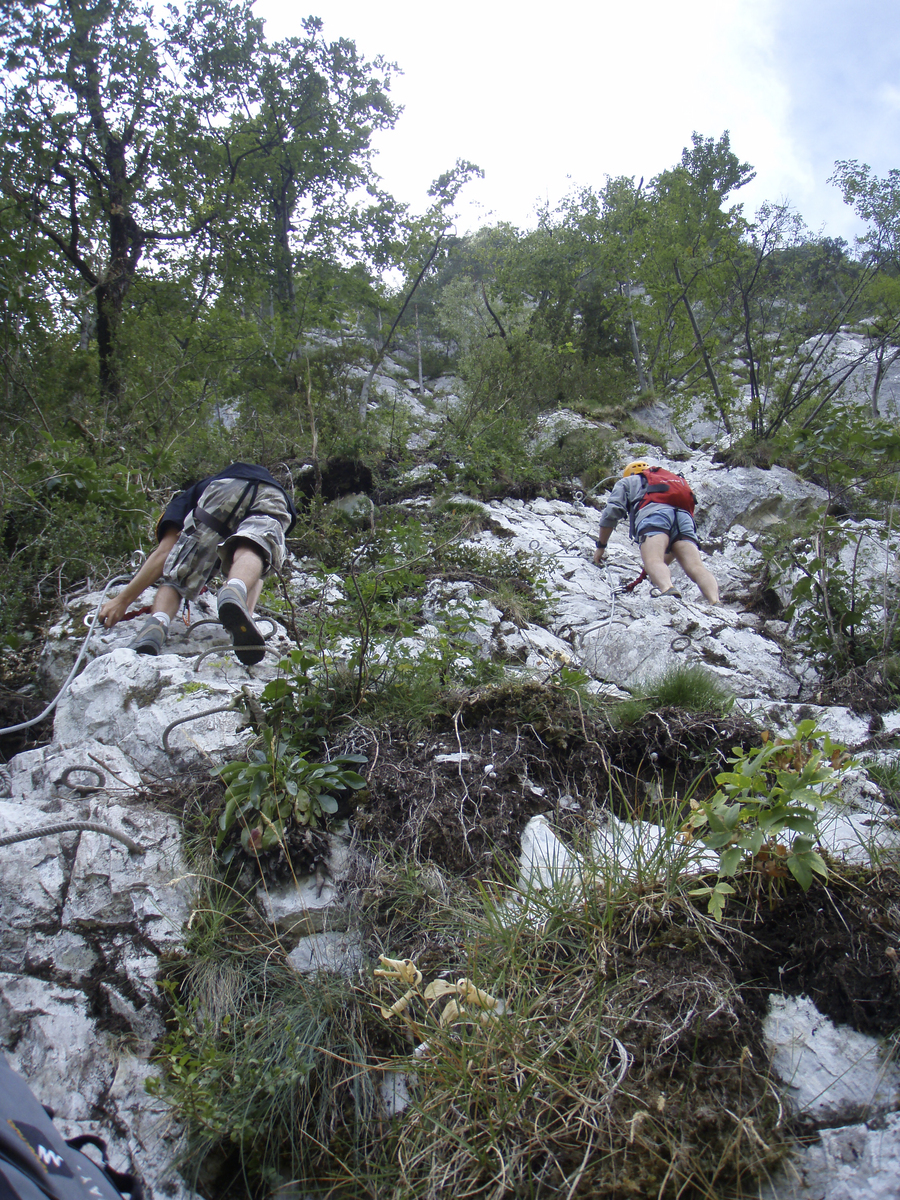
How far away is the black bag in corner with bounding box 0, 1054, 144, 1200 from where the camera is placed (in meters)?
1.20

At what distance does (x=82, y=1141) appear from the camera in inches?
62.6

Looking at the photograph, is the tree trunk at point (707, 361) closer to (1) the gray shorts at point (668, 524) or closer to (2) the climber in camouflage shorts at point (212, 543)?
(1) the gray shorts at point (668, 524)

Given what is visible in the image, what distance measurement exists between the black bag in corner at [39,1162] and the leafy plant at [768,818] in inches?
68.2

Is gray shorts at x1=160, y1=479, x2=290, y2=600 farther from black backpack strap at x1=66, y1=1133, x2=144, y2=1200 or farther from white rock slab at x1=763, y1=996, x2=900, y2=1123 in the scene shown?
white rock slab at x1=763, y1=996, x2=900, y2=1123

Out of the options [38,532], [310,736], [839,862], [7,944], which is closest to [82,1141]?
[7,944]

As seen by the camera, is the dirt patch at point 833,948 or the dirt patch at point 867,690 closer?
the dirt patch at point 833,948

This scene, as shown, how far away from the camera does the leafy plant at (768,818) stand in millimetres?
1804

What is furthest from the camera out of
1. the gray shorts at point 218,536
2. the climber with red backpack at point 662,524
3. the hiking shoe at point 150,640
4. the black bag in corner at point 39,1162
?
the climber with red backpack at point 662,524

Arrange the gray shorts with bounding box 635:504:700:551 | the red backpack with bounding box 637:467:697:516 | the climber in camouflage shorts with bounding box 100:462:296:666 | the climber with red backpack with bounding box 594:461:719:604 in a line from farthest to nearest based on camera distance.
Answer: the red backpack with bounding box 637:467:697:516 < the gray shorts with bounding box 635:504:700:551 < the climber with red backpack with bounding box 594:461:719:604 < the climber in camouflage shorts with bounding box 100:462:296:666

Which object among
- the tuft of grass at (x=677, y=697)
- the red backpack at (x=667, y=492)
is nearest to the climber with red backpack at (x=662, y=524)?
the red backpack at (x=667, y=492)

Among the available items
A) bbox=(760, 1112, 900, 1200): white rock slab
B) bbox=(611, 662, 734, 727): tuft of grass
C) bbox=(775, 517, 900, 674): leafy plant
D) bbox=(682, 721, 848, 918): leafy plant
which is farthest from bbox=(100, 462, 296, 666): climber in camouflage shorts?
bbox=(775, 517, 900, 674): leafy plant

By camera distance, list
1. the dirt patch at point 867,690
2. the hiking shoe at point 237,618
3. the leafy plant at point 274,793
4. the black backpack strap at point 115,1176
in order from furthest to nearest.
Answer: the dirt patch at point 867,690, the hiking shoe at point 237,618, the leafy plant at point 274,793, the black backpack strap at point 115,1176

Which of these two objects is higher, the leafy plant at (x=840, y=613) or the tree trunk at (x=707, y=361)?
the tree trunk at (x=707, y=361)

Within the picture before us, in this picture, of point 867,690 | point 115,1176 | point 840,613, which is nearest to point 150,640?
point 115,1176
